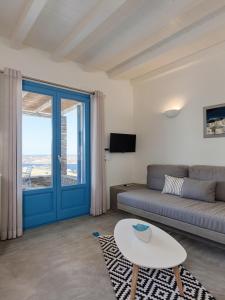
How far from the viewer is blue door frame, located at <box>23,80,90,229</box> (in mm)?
3199

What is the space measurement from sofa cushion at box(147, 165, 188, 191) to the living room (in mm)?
20

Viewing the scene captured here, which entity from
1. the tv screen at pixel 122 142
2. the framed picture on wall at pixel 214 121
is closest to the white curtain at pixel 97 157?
the tv screen at pixel 122 142

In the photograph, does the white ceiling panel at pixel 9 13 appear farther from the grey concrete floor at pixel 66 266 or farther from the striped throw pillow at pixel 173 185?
the striped throw pillow at pixel 173 185

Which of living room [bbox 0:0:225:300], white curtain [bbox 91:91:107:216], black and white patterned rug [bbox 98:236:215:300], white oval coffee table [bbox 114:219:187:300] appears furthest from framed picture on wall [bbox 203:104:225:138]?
black and white patterned rug [bbox 98:236:215:300]

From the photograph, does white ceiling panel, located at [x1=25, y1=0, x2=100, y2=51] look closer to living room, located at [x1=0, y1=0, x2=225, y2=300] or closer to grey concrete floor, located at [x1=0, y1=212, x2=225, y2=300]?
living room, located at [x1=0, y1=0, x2=225, y2=300]

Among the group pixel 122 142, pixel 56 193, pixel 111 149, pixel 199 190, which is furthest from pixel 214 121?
pixel 56 193

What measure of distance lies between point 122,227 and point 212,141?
2.10 m

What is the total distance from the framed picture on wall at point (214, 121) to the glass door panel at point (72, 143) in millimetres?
2201

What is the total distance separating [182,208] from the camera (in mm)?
2557

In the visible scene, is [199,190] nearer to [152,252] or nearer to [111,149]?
[152,252]

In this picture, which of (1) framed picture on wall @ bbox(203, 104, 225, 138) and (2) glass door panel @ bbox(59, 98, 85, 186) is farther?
(2) glass door panel @ bbox(59, 98, 85, 186)

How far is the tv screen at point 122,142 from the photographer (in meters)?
4.09

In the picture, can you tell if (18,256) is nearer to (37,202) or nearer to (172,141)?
(37,202)

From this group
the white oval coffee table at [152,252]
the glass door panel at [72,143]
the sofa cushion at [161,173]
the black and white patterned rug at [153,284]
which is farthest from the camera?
the glass door panel at [72,143]
